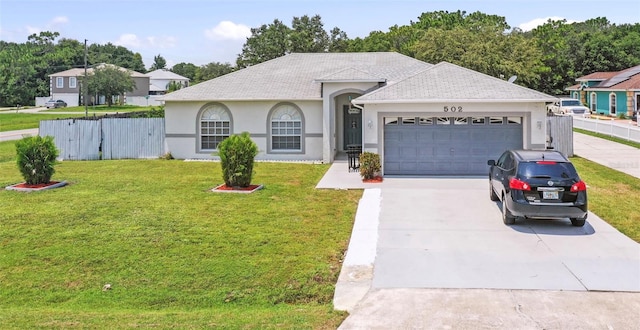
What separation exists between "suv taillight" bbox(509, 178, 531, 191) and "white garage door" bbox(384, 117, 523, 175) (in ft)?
25.1

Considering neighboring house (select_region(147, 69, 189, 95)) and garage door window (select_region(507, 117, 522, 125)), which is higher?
neighboring house (select_region(147, 69, 189, 95))

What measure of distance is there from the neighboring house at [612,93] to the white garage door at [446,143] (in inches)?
1055

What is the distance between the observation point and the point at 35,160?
55.6ft

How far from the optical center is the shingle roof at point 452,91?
733 inches

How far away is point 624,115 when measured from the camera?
1676 inches

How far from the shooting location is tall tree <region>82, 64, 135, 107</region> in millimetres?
70250

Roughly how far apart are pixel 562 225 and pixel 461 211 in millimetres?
2396

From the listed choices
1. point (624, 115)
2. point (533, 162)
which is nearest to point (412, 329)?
point (533, 162)

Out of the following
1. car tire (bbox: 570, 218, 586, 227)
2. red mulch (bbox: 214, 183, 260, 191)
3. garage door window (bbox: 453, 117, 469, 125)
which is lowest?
car tire (bbox: 570, 218, 586, 227)

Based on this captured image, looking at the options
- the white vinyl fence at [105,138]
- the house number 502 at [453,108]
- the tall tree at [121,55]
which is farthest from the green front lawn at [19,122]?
the tall tree at [121,55]

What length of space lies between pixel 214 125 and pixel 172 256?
51.0 ft

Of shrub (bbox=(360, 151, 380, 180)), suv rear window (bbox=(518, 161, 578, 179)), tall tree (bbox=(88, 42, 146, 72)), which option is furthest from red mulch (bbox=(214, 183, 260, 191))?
tall tree (bbox=(88, 42, 146, 72))

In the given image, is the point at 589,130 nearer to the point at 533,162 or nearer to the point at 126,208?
the point at 533,162

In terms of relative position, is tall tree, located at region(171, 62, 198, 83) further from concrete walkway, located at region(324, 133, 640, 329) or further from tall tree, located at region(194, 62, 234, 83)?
concrete walkway, located at region(324, 133, 640, 329)
